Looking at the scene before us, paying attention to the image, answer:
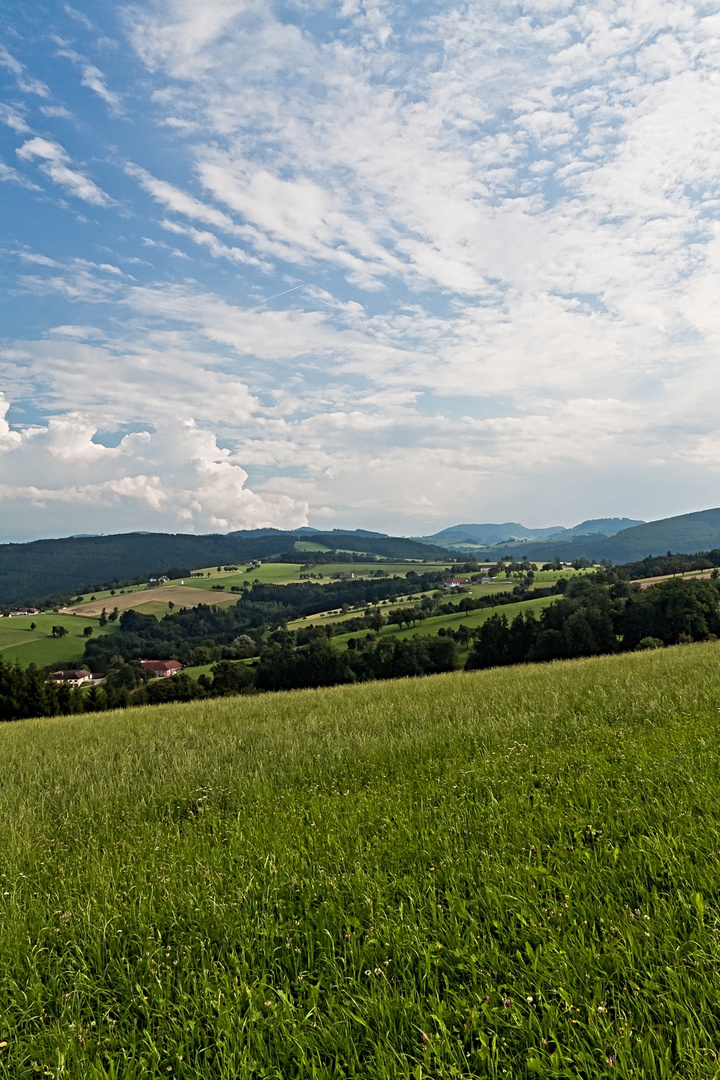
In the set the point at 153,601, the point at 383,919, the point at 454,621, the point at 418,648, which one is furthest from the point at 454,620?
the point at 153,601

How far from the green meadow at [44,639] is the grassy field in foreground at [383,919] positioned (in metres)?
103

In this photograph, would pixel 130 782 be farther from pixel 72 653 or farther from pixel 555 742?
pixel 72 653

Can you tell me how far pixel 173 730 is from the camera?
11.0 metres

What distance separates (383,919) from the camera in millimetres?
3312

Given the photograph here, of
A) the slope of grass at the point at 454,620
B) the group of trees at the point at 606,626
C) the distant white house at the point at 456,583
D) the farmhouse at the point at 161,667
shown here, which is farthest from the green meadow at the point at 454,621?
the distant white house at the point at 456,583

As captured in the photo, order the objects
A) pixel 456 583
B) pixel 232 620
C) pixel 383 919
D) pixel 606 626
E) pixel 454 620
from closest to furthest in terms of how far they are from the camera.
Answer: pixel 383 919 < pixel 606 626 < pixel 454 620 < pixel 232 620 < pixel 456 583

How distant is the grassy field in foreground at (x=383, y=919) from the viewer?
2434mm

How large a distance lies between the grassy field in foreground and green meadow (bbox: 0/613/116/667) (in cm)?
10315

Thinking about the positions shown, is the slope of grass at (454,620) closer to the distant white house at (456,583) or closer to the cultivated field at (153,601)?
the distant white house at (456,583)

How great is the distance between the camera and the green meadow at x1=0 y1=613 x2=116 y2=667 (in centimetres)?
10452

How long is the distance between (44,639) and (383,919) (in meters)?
134

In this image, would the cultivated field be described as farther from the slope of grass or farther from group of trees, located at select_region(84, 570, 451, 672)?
the slope of grass

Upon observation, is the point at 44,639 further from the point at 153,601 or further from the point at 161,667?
the point at 153,601

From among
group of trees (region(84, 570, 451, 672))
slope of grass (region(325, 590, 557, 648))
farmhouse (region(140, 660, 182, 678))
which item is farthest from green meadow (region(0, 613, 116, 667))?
slope of grass (region(325, 590, 557, 648))
